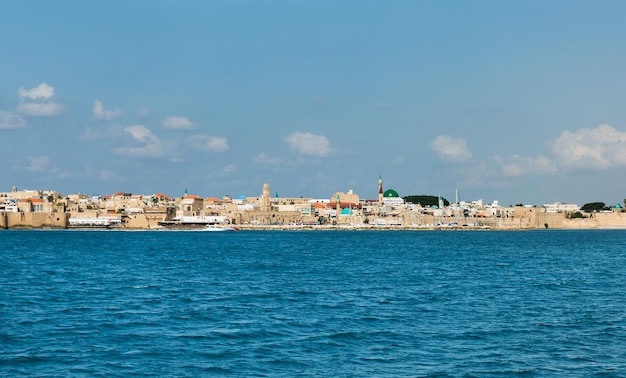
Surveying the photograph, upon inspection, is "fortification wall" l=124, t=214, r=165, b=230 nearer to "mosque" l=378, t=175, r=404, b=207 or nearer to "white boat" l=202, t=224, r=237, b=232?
"white boat" l=202, t=224, r=237, b=232

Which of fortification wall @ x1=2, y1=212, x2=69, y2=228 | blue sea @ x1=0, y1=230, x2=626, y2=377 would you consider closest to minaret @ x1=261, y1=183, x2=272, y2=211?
fortification wall @ x1=2, y1=212, x2=69, y2=228

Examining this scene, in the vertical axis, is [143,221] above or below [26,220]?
below

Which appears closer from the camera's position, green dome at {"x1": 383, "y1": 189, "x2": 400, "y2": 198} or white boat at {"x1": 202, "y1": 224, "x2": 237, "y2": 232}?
white boat at {"x1": 202, "y1": 224, "x2": 237, "y2": 232}

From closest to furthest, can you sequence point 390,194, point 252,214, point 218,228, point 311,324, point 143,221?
point 311,324 < point 218,228 < point 143,221 < point 252,214 < point 390,194

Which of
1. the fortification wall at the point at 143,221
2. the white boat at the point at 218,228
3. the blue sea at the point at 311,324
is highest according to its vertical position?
the fortification wall at the point at 143,221

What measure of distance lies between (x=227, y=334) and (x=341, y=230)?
115 m

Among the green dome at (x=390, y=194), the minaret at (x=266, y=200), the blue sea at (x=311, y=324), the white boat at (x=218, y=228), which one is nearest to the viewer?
the blue sea at (x=311, y=324)

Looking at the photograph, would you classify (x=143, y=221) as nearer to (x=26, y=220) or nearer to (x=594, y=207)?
(x=26, y=220)

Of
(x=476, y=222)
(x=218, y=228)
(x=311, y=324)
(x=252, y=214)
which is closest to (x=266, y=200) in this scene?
(x=252, y=214)

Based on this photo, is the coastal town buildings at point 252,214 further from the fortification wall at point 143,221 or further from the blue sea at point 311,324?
the blue sea at point 311,324

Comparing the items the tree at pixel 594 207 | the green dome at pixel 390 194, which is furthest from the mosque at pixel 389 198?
the tree at pixel 594 207

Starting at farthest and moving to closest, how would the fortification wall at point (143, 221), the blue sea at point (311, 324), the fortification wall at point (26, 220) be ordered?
the fortification wall at point (143, 221) → the fortification wall at point (26, 220) → the blue sea at point (311, 324)

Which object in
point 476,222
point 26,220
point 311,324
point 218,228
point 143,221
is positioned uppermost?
point 26,220

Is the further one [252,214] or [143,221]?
[252,214]
